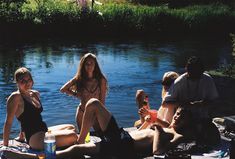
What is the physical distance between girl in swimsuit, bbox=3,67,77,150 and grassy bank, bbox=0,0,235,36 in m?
21.5

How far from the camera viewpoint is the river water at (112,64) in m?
12.5

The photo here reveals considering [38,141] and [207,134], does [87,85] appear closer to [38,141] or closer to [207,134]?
[38,141]

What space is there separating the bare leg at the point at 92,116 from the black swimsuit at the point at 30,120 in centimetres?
50

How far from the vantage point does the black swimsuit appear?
6445 millimetres

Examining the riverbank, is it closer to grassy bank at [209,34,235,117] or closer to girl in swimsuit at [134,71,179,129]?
grassy bank at [209,34,235,117]

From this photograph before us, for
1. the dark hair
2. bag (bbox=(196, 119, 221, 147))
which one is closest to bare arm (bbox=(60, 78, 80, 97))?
the dark hair

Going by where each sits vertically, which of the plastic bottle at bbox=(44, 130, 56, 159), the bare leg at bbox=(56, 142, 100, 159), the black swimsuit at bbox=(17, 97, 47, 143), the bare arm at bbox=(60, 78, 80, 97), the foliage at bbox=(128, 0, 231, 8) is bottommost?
the bare leg at bbox=(56, 142, 100, 159)

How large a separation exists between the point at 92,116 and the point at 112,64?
1291 cm

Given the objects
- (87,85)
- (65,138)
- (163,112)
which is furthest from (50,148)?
(163,112)

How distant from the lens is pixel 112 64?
19.4 meters

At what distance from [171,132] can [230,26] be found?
90.9ft

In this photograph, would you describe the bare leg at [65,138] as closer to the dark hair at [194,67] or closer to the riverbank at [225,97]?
the dark hair at [194,67]

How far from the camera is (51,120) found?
1116 centimetres

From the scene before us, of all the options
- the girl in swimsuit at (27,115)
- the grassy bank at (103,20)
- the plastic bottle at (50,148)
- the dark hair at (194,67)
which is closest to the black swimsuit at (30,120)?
the girl in swimsuit at (27,115)
